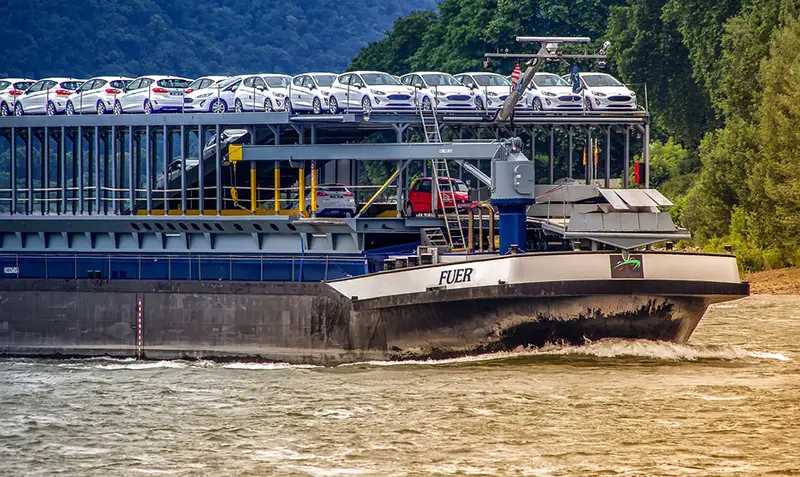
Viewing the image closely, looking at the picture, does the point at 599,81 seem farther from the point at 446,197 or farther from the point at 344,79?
the point at 344,79

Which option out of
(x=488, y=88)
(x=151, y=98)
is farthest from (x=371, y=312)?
(x=151, y=98)

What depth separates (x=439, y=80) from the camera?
42.8 m

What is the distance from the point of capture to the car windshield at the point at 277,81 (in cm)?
4341

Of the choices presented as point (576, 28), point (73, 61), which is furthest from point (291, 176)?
point (73, 61)

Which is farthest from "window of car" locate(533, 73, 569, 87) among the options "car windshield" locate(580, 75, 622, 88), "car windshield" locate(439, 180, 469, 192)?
"car windshield" locate(439, 180, 469, 192)

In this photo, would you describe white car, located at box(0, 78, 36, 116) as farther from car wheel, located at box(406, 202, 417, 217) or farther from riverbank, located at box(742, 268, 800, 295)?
riverbank, located at box(742, 268, 800, 295)

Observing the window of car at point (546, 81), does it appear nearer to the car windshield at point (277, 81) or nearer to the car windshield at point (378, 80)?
the car windshield at point (378, 80)

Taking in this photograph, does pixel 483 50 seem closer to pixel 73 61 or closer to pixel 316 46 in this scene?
pixel 73 61

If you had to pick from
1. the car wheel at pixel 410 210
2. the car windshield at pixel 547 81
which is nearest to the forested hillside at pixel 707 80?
the car windshield at pixel 547 81

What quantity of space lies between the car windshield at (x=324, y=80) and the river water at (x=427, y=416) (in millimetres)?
9874

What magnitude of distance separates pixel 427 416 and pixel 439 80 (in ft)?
54.2

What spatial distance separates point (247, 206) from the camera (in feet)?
149

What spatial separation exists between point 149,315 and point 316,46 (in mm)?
161324

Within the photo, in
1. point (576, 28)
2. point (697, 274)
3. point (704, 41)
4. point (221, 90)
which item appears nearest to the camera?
point (697, 274)
